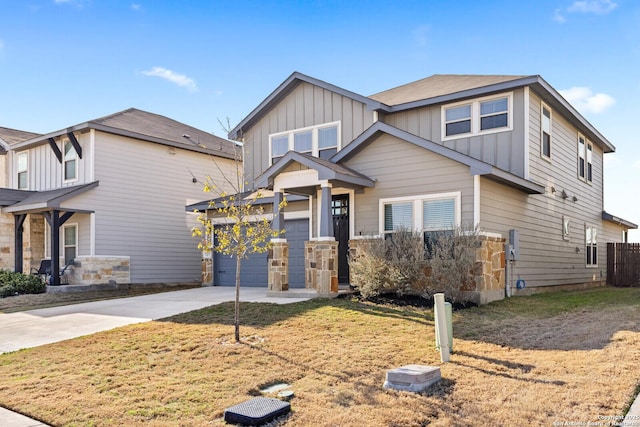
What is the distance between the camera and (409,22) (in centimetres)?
1353

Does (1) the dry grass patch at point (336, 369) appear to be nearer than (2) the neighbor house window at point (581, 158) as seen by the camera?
Yes

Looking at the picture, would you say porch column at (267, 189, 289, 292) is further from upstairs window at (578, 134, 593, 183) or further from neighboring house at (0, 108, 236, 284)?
upstairs window at (578, 134, 593, 183)

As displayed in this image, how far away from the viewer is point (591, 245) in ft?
64.5

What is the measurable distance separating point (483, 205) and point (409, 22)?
5098 mm

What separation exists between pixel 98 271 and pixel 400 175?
414 inches

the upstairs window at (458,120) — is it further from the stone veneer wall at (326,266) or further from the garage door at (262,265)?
the stone veneer wall at (326,266)

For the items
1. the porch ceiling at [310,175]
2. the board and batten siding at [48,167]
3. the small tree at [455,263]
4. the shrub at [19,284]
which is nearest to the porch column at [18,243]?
the board and batten siding at [48,167]

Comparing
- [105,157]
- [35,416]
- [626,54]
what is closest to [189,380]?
[35,416]

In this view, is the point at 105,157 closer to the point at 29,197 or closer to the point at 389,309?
the point at 29,197

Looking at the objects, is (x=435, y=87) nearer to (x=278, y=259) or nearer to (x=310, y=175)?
(x=310, y=175)

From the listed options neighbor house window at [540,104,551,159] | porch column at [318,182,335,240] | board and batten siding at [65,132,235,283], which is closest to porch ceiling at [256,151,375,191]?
porch column at [318,182,335,240]

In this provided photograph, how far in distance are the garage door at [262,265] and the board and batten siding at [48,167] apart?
527 cm

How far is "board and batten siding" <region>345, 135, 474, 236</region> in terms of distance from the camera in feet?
38.7

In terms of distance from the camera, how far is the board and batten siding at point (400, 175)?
38.7ft
